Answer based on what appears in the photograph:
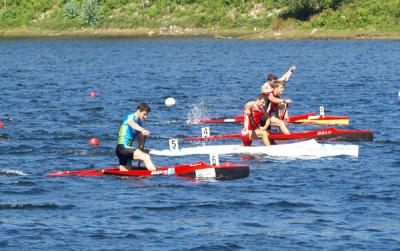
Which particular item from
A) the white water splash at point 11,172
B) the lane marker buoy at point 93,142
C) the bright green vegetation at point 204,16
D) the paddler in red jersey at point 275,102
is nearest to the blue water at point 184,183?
the white water splash at point 11,172

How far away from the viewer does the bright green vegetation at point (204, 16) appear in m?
132

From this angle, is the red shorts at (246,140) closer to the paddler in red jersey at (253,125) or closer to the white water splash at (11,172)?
the paddler in red jersey at (253,125)

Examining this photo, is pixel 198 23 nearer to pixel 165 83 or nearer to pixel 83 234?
pixel 165 83

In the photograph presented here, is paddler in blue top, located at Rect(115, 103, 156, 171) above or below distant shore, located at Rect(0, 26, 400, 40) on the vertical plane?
below

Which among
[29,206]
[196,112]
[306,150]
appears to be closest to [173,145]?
[306,150]

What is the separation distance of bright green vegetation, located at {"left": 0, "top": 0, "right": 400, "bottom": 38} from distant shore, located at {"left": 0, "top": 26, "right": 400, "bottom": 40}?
0.19 metres

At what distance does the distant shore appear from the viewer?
12925 cm

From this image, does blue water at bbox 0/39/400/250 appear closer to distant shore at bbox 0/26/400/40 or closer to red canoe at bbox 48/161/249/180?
red canoe at bbox 48/161/249/180

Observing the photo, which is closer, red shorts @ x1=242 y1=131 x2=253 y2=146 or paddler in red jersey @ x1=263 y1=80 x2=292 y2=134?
red shorts @ x1=242 y1=131 x2=253 y2=146

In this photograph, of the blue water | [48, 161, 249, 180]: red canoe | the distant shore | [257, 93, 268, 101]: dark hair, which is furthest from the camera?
the distant shore

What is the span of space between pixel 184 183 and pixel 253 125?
654 centimetres

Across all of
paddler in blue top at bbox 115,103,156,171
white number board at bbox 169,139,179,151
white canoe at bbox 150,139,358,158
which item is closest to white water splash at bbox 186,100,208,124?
white number board at bbox 169,139,179,151

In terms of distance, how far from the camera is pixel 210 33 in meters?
143

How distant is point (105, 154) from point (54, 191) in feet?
23.5
